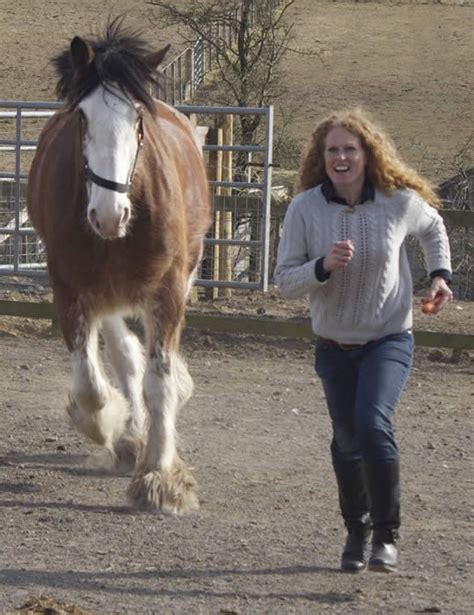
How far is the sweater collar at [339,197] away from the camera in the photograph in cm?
497

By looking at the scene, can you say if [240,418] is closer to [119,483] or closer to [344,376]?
[119,483]

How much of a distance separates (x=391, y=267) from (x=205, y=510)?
175cm

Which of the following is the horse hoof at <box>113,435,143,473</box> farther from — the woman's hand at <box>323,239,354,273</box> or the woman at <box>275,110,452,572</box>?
the woman's hand at <box>323,239,354,273</box>

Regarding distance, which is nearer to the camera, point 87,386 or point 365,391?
point 365,391

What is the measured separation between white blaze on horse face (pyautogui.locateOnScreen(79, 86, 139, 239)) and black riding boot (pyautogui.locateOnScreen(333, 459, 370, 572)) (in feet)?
4.67

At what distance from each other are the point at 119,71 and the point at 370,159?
1569mm

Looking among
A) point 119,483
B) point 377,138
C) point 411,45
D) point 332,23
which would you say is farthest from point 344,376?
point 332,23

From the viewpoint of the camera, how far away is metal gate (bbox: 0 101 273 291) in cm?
1100

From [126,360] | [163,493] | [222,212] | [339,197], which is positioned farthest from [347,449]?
[222,212]

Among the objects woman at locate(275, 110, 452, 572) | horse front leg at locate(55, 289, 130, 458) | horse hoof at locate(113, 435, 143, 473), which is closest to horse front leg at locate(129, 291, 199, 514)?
horse front leg at locate(55, 289, 130, 458)

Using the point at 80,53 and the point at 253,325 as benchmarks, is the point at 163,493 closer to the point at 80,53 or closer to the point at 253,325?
the point at 80,53

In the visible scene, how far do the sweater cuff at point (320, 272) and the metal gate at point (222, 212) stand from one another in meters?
5.97

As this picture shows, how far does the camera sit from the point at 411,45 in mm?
46594

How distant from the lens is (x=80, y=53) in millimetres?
6082
